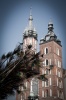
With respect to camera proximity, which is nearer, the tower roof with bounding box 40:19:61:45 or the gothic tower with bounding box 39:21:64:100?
the gothic tower with bounding box 39:21:64:100

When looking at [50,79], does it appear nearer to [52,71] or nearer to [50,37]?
[52,71]

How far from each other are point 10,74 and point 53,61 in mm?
14419

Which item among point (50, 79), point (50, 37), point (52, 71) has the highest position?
point (50, 37)

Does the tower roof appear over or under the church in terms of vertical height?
over

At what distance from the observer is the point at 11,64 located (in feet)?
5.34

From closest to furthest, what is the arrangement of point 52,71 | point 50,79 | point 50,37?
point 50,79 < point 52,71 < point 50,37

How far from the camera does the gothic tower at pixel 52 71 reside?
48.9ft

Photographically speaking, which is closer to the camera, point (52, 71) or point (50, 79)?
point (50, 79)

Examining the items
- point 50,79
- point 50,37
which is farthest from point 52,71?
point 50,37

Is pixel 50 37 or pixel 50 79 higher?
pixel 50 37

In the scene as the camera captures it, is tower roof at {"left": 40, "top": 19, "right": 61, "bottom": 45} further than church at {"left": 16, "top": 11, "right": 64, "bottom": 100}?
Yes

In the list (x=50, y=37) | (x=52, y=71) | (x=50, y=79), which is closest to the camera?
(x=50, y=79)

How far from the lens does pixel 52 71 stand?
15.5 m

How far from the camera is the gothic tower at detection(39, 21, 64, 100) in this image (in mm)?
14906
